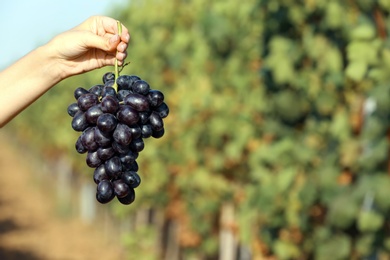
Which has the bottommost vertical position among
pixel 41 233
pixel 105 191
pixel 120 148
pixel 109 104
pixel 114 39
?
pixel 105 191

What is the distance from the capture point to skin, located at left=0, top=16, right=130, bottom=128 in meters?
2.22

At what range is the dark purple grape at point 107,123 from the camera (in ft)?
6.60

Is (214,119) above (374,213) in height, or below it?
above

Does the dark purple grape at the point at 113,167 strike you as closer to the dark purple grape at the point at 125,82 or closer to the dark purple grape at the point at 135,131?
the dark purple grape at the point at 135,131

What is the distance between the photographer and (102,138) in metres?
2.06

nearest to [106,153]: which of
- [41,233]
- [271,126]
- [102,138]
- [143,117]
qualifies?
[102,138]

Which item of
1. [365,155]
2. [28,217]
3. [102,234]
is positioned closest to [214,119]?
[365,155]

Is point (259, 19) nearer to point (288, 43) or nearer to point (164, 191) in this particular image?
point (288, 43)

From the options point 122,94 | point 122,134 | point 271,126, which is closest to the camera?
point 122,134

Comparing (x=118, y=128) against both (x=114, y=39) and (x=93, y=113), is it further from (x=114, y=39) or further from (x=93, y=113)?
(x=114, y=39)

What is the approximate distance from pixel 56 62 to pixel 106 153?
0.47 metres

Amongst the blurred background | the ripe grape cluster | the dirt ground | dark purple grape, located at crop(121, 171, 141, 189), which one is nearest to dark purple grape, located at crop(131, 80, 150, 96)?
the ripe grape cluster

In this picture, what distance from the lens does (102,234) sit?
21891 millimetres

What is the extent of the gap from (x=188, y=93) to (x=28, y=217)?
17.1 metres
